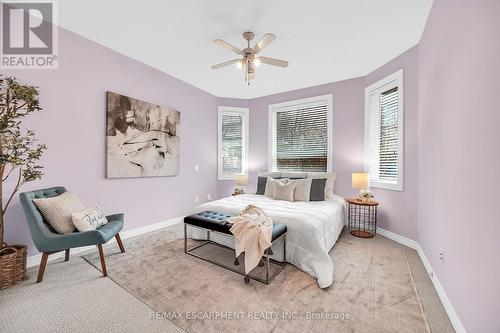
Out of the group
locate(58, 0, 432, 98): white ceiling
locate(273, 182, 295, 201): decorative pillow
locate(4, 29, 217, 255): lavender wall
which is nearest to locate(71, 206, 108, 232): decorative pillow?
locate(4, 29, 217, 255): lavender wall

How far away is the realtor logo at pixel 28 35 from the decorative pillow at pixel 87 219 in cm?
180

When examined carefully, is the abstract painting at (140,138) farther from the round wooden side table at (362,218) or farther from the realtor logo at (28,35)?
the round wooden side table at (362,218)

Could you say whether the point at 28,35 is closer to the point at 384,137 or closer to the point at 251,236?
Result: the point at 251,236

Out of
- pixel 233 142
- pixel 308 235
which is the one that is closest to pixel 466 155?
pixel 308 235

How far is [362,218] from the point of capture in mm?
3625

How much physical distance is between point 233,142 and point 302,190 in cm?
236

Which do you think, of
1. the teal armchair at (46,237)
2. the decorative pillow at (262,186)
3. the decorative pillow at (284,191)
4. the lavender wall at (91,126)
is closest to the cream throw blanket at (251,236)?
the decorative pillow at (284,191)

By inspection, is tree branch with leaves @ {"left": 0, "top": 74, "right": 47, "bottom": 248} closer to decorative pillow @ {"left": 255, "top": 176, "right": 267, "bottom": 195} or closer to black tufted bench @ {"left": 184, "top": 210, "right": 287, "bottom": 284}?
black tufted bench @ {"left": 184, "top": 210, "right": 287, "bottom": 284}

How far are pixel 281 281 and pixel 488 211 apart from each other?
64.9 inches

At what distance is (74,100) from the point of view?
2.61m

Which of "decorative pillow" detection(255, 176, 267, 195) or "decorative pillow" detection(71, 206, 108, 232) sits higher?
"decorative pillow" detection(255, 176, 267, 195)

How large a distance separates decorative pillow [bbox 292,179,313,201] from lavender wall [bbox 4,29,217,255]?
229cm

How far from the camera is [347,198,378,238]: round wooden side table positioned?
129 inches

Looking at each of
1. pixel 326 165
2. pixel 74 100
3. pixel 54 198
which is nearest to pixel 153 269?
pixel 54 198
